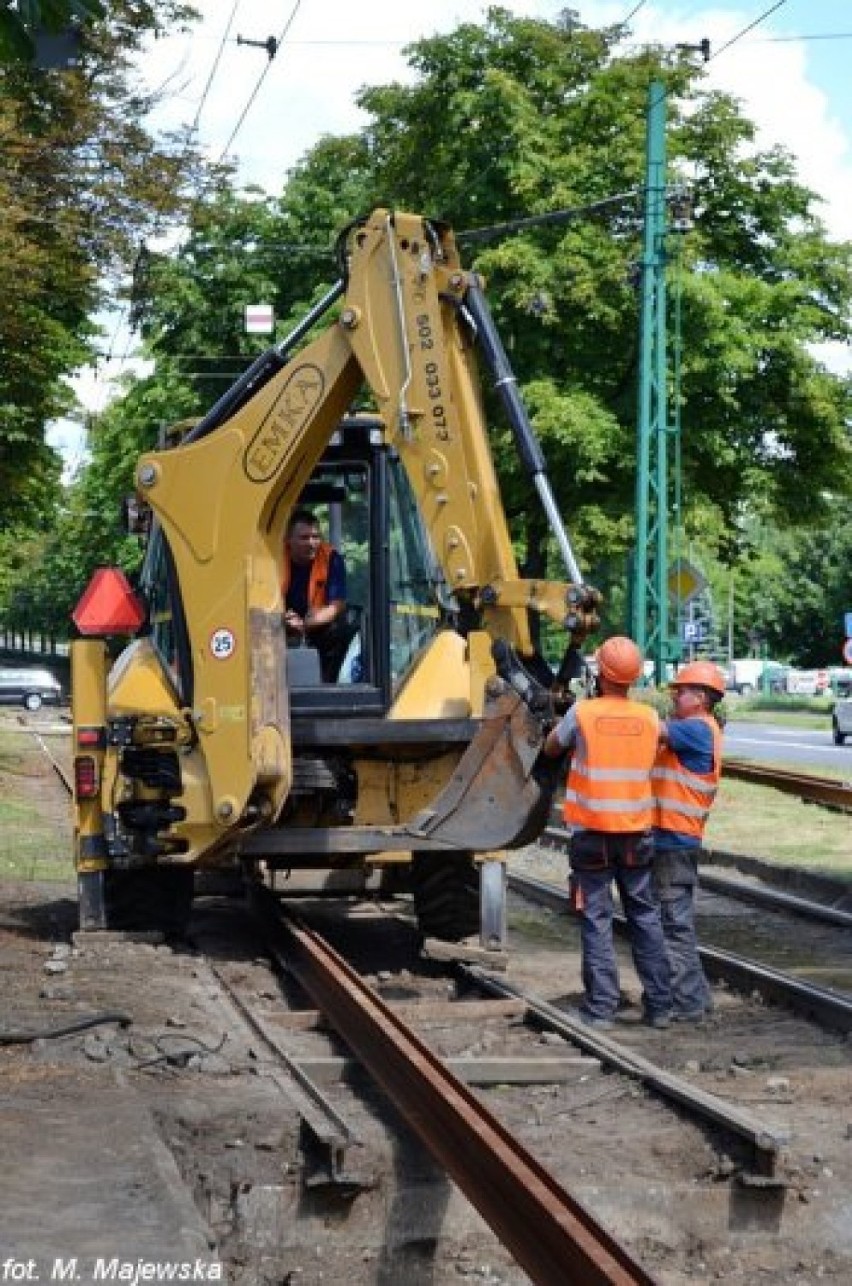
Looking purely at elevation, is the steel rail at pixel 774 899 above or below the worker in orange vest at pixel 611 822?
below

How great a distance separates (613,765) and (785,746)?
35.9 meters

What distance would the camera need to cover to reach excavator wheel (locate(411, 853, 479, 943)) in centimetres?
1177

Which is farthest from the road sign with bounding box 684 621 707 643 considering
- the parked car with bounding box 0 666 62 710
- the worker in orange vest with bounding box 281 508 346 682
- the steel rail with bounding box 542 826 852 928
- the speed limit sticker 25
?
the parked car with bounding box 0 666 62 710

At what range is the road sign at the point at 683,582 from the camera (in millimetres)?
26172

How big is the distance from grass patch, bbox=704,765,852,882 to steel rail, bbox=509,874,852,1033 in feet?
15.9

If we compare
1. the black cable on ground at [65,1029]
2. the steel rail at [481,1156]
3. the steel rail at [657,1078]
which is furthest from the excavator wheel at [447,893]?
the black cable on ground at [65,1029]

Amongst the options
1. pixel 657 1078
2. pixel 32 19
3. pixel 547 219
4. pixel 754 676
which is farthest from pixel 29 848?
pixel 754 676

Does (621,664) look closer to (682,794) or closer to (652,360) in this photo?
(682,794)

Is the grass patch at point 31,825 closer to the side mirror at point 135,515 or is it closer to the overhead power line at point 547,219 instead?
the side mirror at point 135,515

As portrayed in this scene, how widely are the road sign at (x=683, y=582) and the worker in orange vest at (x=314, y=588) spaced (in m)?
15.0

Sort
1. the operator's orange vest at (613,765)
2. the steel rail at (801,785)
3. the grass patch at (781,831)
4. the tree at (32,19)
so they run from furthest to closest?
the steel rail at (801,785), the grass patch at (781,831), the operator's orange vest at (613,765), the tree at (32,19)

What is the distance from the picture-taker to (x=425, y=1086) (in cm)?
758

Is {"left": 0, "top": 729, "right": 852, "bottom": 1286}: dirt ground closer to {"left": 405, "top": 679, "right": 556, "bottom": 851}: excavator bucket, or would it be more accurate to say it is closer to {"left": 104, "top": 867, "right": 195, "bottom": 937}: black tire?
{"left": 405, "top": 679, "right": 556, "bottom": 851}: excavator bucket

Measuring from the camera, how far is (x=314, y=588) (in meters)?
11.7
